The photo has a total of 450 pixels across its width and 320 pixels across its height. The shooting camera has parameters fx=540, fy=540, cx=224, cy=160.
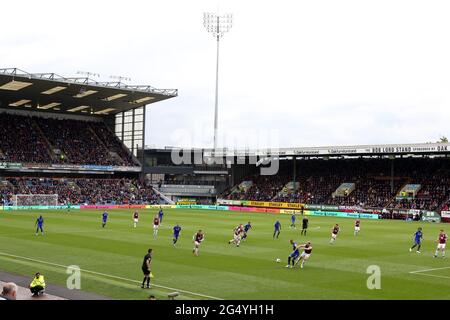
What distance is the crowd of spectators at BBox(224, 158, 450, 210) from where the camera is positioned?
70000 mm

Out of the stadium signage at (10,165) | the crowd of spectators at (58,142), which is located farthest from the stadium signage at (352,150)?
the stadium signage at (10,165)

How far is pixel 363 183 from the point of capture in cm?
7831

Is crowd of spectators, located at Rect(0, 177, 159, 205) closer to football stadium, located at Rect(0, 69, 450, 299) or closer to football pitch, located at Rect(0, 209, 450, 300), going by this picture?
football stadium, located at Rect(0, 69, 450, 299)

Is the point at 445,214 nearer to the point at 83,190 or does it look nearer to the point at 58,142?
the point at 83,190

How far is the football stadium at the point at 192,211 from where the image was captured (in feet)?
70.6

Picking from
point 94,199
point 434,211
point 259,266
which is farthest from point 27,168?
point 259,266

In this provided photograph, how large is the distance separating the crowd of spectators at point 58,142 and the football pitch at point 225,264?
40.8 m

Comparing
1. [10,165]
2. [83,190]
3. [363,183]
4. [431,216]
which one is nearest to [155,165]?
[83,190]

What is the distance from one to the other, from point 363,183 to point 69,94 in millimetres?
43775

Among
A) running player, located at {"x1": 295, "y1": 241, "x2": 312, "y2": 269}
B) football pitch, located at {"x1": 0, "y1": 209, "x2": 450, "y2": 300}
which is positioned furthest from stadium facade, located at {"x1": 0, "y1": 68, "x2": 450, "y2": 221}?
running player, located at {"x1": 295, "y1": 241, "x2": 312, "y2": 269}

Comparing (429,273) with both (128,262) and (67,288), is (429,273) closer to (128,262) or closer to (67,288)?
(128,262)

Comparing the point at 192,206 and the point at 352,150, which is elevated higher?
the point at 352,150

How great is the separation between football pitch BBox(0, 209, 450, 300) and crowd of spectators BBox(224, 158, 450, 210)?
28.1 metres
